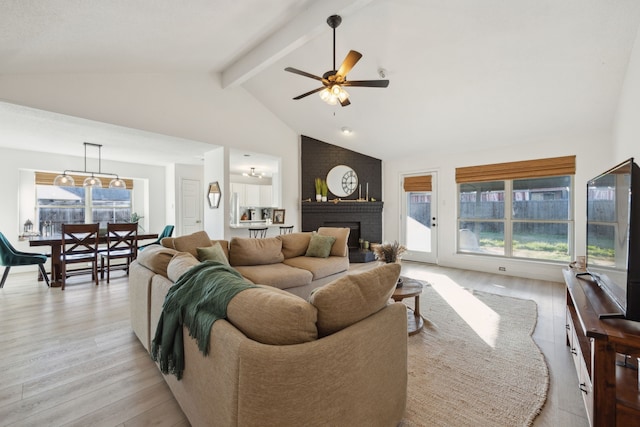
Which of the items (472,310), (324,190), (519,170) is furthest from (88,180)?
(519,170)

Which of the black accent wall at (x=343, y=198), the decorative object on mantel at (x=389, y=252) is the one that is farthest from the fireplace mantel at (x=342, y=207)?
the decorative object on mantel at (x=389, y=252)

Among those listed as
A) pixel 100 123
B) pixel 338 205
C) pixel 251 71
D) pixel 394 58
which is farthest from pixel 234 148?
pixel 394 58

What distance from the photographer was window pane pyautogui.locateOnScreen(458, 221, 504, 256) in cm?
502

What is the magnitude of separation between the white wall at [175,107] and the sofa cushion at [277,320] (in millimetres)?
3716

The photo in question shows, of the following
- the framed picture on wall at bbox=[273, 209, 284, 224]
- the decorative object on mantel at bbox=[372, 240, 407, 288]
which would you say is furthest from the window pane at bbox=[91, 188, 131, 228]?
the decorative object on mantel at bbox=[372, 240, 407, 288]

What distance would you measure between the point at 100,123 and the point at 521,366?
5.07 meters

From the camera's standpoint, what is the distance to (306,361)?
97 centimetres

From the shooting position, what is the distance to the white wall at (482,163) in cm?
407

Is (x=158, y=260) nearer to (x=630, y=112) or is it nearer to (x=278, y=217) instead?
(x=278, y=217)

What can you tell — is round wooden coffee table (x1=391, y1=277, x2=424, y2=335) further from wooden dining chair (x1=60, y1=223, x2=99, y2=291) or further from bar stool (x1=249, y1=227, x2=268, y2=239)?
wooden dining chair (x1=60, y1=223, x2=99, y2=291)

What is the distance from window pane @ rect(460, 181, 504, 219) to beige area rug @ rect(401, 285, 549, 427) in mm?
2355

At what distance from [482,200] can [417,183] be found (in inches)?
51.8

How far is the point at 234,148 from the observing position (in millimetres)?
4809

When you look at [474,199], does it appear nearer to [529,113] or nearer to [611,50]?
[529,113]
